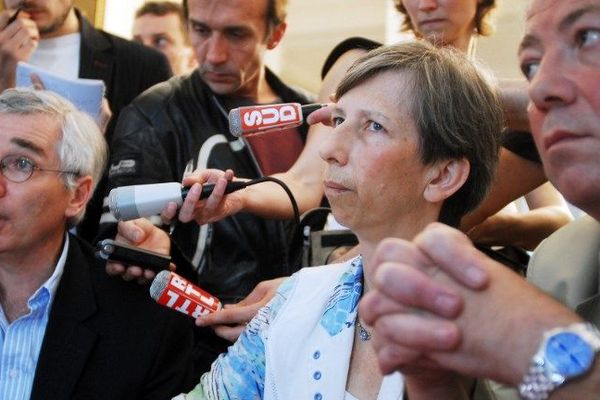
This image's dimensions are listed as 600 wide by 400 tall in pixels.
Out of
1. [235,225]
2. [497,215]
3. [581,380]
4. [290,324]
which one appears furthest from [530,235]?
[581,380]

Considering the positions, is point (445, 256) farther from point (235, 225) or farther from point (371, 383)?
point (235, 225)

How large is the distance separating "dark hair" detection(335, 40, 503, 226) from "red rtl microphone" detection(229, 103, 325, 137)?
31cm

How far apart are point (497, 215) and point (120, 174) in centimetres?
98

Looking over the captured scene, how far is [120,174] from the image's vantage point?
8.70 feet

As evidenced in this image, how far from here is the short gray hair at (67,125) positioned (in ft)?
8.11

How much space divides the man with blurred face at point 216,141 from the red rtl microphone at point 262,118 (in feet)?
1.30

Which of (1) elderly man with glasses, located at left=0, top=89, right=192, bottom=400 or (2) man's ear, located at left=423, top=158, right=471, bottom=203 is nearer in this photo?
(2) man's ear, located at left=423, top=158, right=471, bottom=203

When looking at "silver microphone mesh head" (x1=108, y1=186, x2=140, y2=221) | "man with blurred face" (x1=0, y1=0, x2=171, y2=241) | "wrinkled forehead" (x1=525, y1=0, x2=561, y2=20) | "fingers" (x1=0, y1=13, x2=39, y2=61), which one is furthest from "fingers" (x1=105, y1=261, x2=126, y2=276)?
"wrinkled forehead" (x1=525, y1=0, x2=561, y2=20)

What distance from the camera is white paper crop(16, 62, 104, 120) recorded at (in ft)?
8.89

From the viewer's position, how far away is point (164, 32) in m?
4.78

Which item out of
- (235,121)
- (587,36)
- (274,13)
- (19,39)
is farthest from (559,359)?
(19,39)

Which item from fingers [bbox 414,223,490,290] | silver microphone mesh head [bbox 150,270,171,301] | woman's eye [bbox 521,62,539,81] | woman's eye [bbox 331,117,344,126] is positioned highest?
woman's eye [bbox 521,62,539,81]

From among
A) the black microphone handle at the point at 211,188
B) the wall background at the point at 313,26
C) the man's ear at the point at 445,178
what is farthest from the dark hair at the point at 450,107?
the wall background at the point at 313,26

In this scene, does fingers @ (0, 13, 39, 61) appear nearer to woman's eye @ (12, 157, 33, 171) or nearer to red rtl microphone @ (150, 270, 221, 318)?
woman's eye @ (12, 157, 33, 171)
